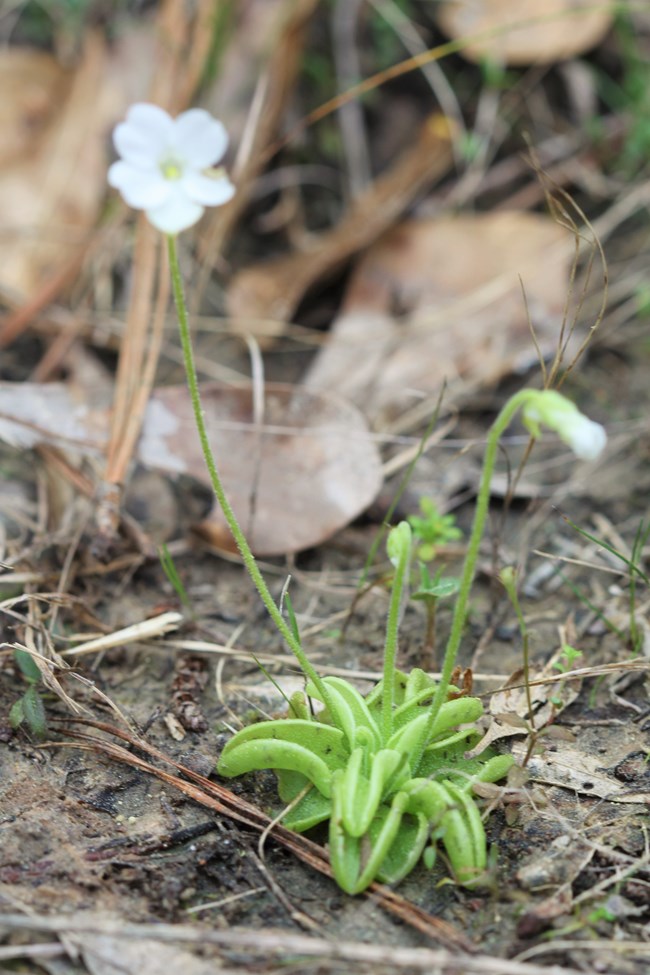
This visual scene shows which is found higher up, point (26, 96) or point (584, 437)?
point (26, 96)

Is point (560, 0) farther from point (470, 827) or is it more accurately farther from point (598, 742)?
point (470, 827)

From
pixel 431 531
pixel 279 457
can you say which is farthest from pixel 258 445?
pixel 431 531

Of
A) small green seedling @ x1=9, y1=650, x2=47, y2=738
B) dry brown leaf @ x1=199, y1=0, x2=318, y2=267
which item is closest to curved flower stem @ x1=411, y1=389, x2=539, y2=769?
small green seedling @ x1=9, y1=650, x2=47, y2=738

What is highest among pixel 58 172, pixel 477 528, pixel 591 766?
pixel 58 172

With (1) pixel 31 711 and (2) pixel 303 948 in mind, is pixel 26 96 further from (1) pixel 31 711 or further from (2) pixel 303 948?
(2) pixel 303 948

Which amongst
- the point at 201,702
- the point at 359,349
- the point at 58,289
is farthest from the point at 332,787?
the point at 58,289

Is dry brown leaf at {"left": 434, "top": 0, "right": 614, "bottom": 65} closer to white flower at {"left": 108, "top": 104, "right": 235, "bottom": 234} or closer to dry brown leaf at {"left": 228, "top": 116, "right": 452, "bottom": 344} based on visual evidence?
dry brown leaf at {"left": 228, "top": 116, "right": 452, "bottom": 344}
